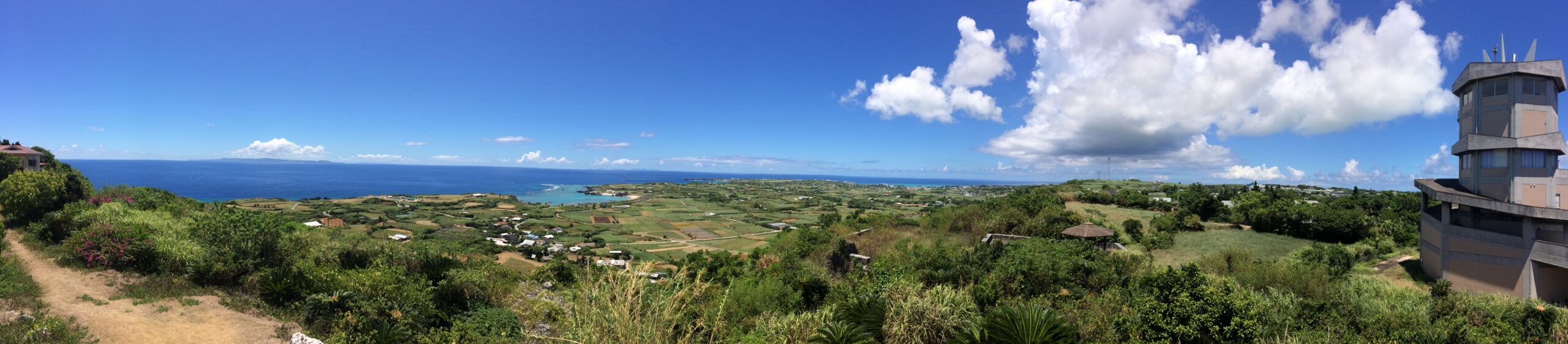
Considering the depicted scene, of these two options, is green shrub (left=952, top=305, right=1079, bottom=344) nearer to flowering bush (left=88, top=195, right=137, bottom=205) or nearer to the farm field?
the farm field

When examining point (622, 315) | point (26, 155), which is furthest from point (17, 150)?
point (622, 315)

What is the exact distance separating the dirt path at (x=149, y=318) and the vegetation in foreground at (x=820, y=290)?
3.18 ft

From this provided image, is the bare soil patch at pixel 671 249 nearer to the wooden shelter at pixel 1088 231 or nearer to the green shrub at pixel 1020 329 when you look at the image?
the wooden shelter at pixel 1088 231

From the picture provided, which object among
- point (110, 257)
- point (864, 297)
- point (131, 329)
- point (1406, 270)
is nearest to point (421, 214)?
point (110, 257)

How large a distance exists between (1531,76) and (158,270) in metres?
41.7

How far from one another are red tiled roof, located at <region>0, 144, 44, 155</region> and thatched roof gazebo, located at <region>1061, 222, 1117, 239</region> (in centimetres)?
5646

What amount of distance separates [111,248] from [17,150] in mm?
29607

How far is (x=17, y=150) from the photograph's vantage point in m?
31.4

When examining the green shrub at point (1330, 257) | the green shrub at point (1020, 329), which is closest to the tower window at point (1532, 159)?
the green shrub at point (1330, 257)

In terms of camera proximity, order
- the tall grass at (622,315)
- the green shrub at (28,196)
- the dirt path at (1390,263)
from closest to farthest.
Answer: the tall grass at (622,315)
the dirt path at (1390,263)
the green shrub at (28,196)

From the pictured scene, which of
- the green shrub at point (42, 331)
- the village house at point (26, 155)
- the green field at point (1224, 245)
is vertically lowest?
the green shrub at point (42, 331)

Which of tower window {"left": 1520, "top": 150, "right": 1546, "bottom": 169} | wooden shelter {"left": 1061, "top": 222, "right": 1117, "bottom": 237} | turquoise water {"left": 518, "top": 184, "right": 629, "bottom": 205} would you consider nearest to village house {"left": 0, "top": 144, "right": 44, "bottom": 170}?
wooden shelter {"left": 1061, "top": 222, "right": 1117, "bottom": 237}

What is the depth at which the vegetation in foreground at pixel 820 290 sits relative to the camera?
8539 mm

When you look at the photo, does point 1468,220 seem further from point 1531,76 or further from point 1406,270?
Result: point 1531,76
